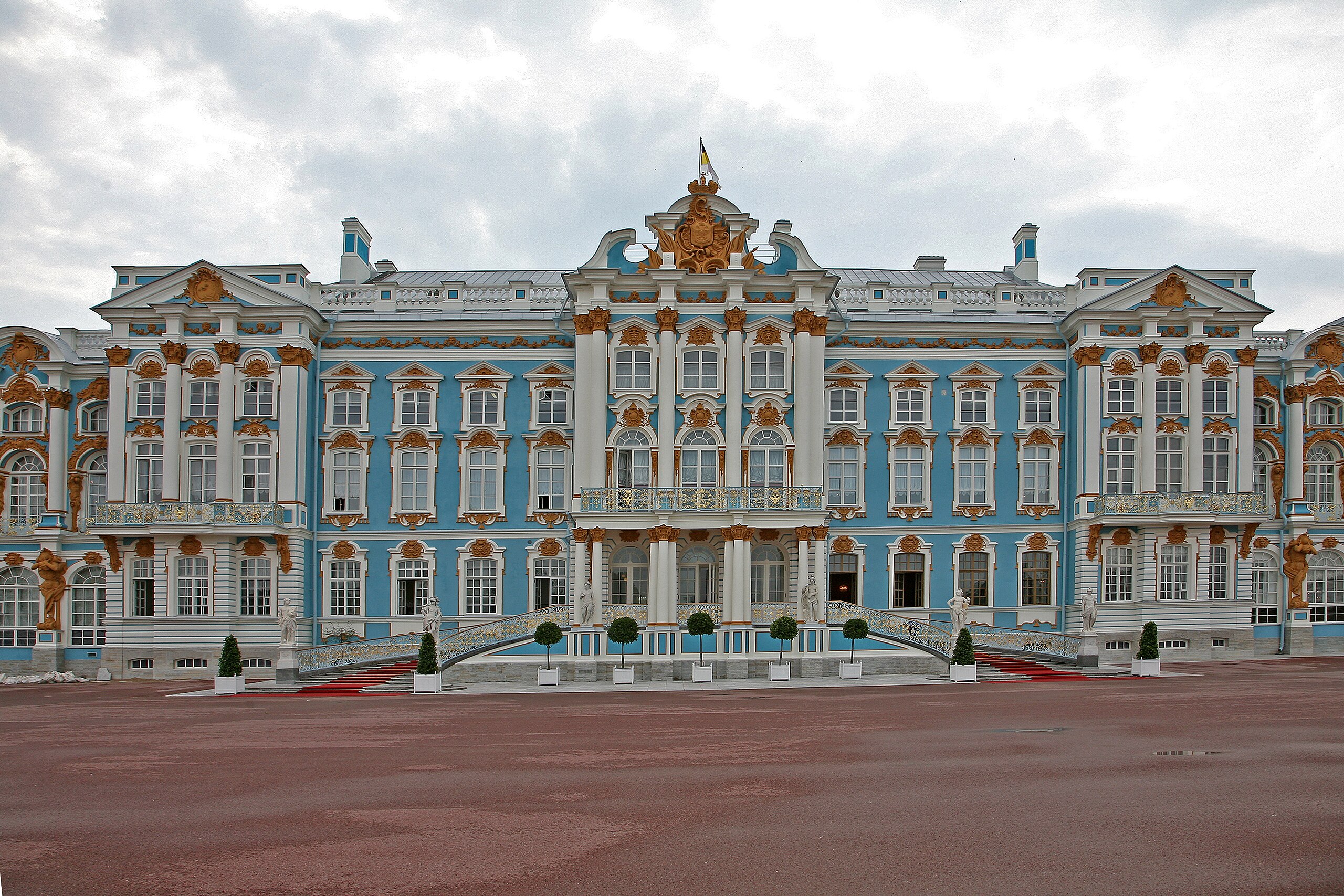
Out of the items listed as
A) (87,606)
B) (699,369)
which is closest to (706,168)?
(699,369)

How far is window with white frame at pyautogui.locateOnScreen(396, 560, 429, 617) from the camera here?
126 ft

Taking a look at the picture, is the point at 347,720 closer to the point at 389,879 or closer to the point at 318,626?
the point at 389,879

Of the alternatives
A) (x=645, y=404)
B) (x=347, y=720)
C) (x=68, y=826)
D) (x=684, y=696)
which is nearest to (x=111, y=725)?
(x=347, y=720)

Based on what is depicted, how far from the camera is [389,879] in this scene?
992 centimetres

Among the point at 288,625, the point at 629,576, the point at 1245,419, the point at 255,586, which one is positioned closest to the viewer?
the point at 288,625

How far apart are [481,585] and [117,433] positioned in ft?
46.6

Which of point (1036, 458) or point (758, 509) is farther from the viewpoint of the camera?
point (1036, 458)

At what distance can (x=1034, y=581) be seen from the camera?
3869 cm

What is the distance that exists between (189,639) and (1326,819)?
34.9 meters

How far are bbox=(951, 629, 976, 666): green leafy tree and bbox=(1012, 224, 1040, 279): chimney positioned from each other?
22534 millimetres

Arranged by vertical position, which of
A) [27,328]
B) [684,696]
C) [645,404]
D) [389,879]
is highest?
[27,328]

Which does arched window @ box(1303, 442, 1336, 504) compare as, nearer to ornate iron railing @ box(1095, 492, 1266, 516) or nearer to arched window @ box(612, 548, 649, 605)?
ornate iron railing @ box(1095, 492, 1266, 516)

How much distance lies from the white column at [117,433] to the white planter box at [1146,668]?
114 ft

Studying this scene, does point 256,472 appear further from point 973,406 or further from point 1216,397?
point 1216,397
